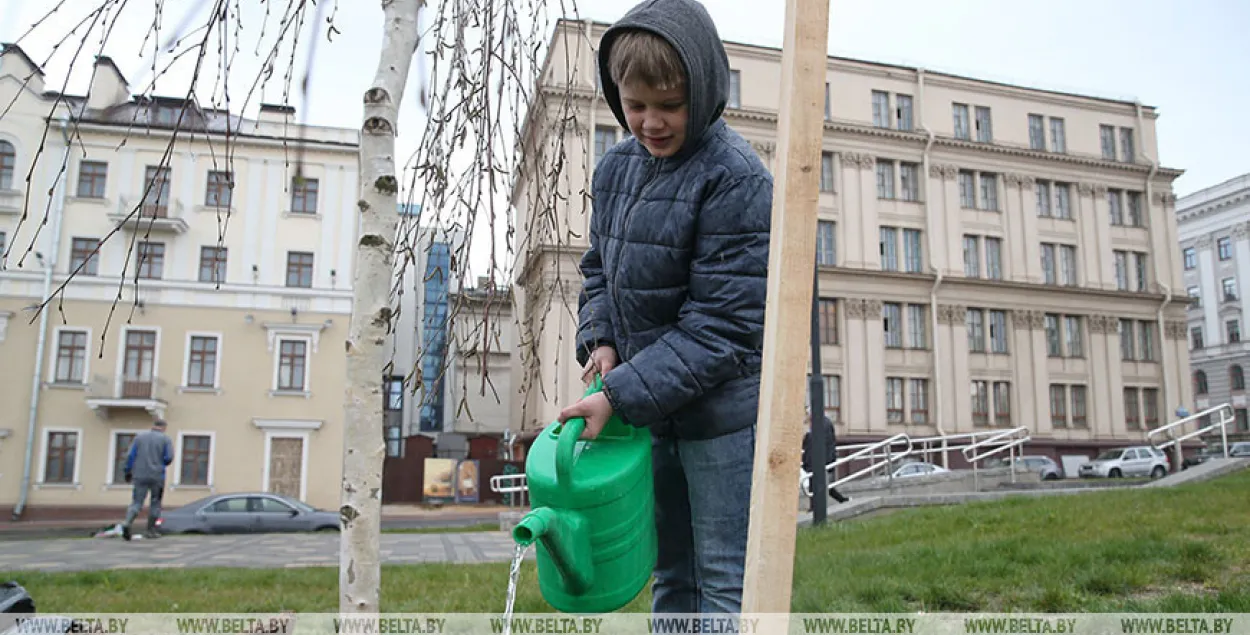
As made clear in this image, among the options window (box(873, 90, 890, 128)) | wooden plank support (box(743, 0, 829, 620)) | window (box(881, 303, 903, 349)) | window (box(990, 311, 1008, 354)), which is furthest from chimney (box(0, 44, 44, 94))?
window (box(990, 311, 1008, 354))

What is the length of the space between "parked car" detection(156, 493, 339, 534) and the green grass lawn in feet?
39.8

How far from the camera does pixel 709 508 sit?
1.93 m

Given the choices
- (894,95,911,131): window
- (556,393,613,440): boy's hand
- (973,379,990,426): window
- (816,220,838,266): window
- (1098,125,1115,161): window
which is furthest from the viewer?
(1098,125,1115,161): window

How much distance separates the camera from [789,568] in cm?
127

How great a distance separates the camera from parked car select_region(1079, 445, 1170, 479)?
2603 cm

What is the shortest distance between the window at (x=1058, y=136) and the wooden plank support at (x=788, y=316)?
3501cm

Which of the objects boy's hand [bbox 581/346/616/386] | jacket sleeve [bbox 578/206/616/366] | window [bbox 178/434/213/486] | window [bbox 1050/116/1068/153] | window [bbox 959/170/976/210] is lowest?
window [bbox 178/434/213/486]

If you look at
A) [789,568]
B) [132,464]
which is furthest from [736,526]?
[132,464]

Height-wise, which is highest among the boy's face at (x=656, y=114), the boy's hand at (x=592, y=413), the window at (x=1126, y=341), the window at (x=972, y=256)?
the window at (x=972, y=256)

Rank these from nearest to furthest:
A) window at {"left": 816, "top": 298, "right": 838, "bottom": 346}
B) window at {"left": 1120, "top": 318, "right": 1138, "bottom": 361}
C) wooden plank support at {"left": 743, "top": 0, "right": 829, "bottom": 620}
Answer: wooden plank support at {"left": 743, "top": 0, "right": 829, "bottom": 620} → window at {"left": 816, "top": 298, "right": 838, "bottom": 346} → window at {"left": 1120, "top": 318, "right": 1138, "bottom": 361}

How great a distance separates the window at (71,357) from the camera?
78.1 feet

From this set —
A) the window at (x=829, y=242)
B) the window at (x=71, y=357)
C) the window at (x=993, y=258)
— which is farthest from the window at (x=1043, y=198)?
the window at (x=71, y=357)

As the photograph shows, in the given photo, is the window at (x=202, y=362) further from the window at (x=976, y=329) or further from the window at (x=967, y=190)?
the window at (x=967, y=190)

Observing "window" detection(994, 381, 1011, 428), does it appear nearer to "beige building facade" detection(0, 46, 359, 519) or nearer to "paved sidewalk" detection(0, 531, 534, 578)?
"beige building facade" detection(0, 46, 359, 519)
